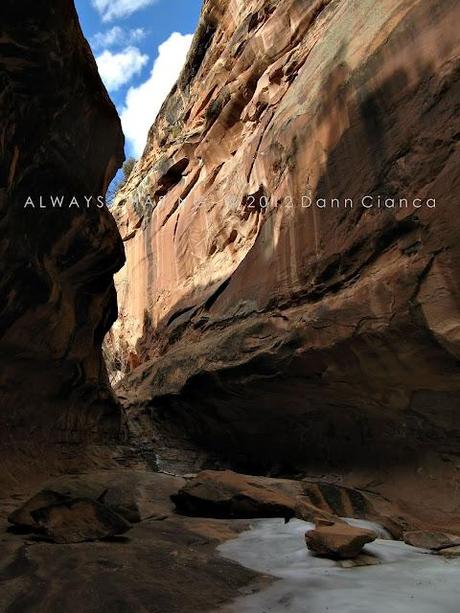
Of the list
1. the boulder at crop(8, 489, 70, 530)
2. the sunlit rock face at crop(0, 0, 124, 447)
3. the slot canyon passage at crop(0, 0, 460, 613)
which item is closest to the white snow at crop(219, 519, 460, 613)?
the slot canyon passage at crop(0, 0, 460, 613)

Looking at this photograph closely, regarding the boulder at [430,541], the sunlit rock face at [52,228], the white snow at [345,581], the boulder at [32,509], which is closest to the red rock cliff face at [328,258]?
the boulder at [430,541]

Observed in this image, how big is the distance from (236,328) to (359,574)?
7689 mm

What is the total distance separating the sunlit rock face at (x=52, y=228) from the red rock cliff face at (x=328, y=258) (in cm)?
300

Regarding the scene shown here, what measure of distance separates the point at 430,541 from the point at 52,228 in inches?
258

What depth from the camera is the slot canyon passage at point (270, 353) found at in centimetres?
412

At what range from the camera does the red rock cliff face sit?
7500 millimetres

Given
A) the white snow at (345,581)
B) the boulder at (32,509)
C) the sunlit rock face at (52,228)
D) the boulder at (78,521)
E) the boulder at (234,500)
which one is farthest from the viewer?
the boulder at (234,500)

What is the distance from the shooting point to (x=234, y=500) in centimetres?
658

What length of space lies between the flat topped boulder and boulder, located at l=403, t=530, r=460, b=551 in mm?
1041

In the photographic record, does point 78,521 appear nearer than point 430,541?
Yes

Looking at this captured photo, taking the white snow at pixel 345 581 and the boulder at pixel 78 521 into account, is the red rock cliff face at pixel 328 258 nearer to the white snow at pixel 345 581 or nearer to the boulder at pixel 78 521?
the white snow at pixel 345 581

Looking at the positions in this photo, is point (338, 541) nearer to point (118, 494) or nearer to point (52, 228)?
point (118, 494)

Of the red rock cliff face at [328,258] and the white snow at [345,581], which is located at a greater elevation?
the red rock cliff face at [328,258]

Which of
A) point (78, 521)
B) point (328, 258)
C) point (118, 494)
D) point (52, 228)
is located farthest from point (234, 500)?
point (52, 228)
